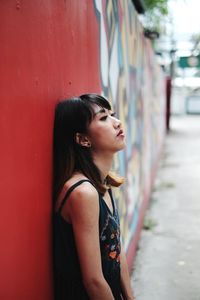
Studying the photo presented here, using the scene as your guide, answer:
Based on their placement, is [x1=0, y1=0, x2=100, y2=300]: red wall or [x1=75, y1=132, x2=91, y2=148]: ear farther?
[x1=75, y1=132, x2=91, y2=148]: ear

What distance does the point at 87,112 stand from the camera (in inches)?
66.9

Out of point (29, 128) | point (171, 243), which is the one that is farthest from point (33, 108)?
point (171, 243)

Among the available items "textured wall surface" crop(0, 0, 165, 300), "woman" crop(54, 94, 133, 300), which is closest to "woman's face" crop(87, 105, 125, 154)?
"woman" crop(54, 94, 133, 300)

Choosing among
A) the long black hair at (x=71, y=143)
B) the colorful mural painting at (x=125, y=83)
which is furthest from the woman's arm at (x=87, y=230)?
the colorful mural painting at (x=125, y=83)

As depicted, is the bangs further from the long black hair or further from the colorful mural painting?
the colorful mural painting

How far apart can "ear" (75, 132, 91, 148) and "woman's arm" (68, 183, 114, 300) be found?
216 millimetres

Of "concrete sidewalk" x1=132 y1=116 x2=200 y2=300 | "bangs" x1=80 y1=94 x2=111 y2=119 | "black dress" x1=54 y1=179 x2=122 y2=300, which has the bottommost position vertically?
"concrete sidewalk" x1=132 y1=116 x2=200 y2=300

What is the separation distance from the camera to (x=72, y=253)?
1.65m

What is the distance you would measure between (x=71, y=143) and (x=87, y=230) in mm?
389

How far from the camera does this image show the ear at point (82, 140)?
1.71 metres

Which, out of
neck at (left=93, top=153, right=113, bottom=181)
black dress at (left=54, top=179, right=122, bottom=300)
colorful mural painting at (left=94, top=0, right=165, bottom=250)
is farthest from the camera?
colorful mural painting at (left=94, top=0, right=165, bottom=250)

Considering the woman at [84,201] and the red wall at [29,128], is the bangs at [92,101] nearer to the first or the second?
the woman at [84,201]

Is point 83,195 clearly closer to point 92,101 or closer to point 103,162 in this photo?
point 103,162

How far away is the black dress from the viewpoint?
64.7 inches
